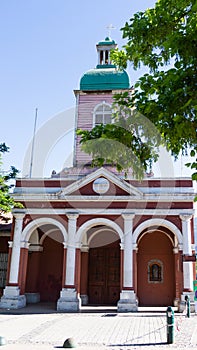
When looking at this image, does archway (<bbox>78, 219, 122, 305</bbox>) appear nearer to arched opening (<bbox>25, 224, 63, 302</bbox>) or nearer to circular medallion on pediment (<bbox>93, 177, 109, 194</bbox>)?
arched opening (<bbox>25, 224, 63, 302</bbox>)

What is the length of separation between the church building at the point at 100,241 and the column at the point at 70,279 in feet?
0.14

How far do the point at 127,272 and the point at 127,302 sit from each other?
4.23ft

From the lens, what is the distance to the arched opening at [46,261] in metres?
19.5

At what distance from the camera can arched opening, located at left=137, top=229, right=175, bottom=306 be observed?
1873 centimetres

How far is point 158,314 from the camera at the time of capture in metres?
15.2

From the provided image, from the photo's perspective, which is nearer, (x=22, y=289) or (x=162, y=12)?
(x=162, y=12)

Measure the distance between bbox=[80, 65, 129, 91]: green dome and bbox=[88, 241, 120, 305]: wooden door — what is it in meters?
9.30

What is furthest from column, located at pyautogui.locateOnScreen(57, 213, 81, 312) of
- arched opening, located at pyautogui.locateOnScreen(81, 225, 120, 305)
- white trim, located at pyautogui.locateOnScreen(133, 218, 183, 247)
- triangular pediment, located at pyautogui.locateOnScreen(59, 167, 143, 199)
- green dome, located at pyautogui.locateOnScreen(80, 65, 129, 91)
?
green dome, located at pyautogui.locateOnScreen(80, 65, 129, 91)

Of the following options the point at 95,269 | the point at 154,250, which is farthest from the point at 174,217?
the point at 95,269

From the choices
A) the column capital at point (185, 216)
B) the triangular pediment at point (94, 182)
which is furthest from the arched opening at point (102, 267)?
the column capital at point (185, 216)

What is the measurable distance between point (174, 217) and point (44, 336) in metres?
8.87

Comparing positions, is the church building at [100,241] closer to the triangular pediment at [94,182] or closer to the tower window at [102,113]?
the triangular pediment at [94,182]

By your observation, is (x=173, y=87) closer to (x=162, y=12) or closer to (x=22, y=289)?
(x=162, y=12)

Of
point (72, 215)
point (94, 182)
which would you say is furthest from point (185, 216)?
point (72, 215)
